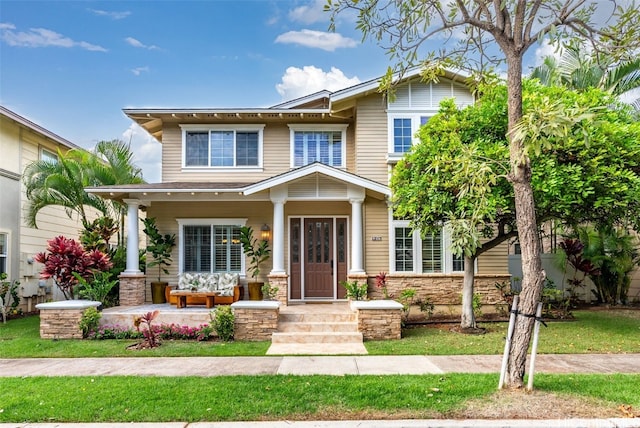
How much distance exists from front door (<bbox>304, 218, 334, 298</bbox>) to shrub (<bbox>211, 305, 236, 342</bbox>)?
13.2 ft

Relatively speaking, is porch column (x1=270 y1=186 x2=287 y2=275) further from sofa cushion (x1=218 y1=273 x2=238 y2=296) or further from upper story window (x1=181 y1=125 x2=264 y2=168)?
upper story window (x1=181 y1=125 x2=264 y2=168)

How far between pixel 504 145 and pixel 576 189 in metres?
1.62

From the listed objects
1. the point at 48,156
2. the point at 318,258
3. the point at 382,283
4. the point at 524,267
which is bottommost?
the point at 382,283

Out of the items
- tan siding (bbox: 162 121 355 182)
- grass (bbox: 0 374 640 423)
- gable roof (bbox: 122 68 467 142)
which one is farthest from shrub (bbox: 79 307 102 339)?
gable roof (bbox: 122 68 467 142)

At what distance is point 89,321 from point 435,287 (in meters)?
8.59

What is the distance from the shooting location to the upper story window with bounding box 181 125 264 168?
13.2 meters

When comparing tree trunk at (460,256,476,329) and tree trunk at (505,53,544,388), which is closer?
tree trunk at (505,53,544,388)

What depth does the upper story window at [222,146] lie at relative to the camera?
13.2 m

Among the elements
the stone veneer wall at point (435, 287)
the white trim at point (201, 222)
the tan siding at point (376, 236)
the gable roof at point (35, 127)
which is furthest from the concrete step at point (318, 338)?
the gable roof at point (35, 127)

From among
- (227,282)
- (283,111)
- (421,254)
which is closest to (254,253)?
(227,282)

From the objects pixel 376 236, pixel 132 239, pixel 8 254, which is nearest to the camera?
pixel 132 239

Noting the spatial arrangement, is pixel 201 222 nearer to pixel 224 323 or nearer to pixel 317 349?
pixel 224 323

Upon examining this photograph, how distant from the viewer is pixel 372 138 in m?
12.6

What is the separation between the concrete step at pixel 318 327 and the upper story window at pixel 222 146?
569 centimetres
